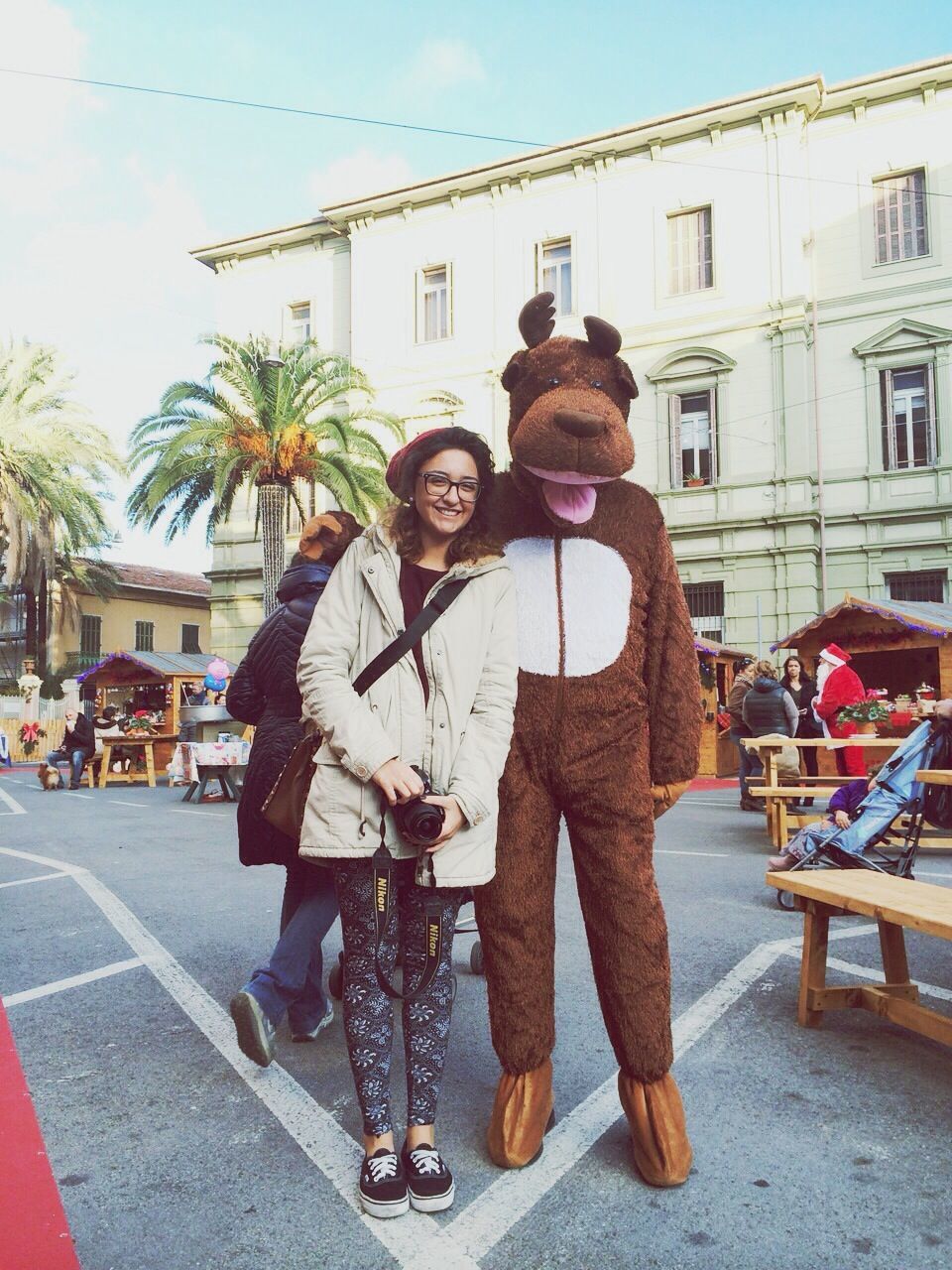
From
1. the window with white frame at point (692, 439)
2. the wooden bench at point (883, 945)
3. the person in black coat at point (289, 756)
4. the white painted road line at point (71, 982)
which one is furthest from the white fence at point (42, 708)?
the wooden bench at point (883, 945)

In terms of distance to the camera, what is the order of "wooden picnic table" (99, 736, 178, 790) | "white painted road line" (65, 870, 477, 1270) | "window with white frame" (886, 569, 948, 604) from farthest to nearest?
"window with white frame" (886, 569, 948, 604)
"wooden picnic table" (99, 736, 178, 790)
"white painted road line" (65, 870, 477, 1270)

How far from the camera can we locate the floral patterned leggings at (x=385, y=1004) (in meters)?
2.41

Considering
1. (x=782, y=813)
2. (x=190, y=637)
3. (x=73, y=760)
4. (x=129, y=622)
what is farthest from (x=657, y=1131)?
(x=190, y=637)

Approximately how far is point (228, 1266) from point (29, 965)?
3.01 metres

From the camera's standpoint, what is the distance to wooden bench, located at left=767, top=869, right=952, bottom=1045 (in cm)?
333

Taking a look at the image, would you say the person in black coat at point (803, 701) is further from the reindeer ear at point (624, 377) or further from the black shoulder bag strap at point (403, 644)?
the black shoulder bag strap at point (403, 644)

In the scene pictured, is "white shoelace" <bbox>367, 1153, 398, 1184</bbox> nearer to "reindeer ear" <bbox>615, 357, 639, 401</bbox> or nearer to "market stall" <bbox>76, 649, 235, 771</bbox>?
"reindeer ear" <bbox>615, 357, 639, 401</bbox>

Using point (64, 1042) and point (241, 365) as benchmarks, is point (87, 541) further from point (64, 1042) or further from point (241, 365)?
point (64, 1042)

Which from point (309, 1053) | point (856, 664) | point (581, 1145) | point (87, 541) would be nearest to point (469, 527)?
point (581, 1145)

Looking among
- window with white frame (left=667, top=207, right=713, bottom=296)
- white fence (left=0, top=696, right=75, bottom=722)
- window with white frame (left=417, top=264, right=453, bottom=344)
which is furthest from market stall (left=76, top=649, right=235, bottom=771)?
window with white frame (left=667, top=207, right=713, bottom=296)

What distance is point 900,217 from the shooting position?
20.0 metres

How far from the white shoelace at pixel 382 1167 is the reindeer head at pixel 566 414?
164 centimetres

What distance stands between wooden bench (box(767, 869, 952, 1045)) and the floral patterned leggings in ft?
5.19

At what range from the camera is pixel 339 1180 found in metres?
2.49
